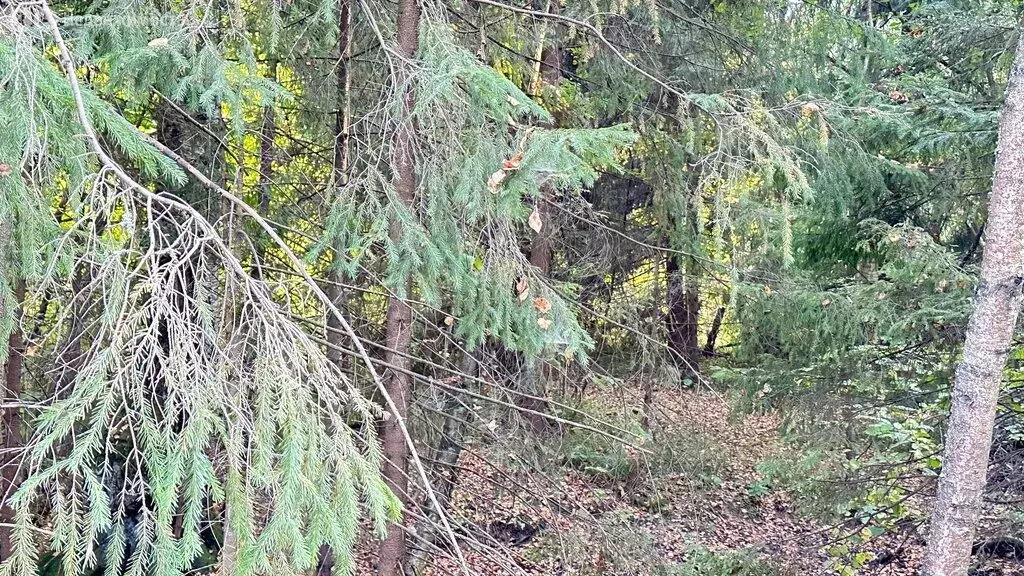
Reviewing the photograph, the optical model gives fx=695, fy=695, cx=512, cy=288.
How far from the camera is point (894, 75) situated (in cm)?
717

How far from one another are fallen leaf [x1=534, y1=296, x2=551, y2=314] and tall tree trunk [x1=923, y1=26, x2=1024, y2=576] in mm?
2517

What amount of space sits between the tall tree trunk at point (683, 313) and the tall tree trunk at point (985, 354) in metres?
2.54

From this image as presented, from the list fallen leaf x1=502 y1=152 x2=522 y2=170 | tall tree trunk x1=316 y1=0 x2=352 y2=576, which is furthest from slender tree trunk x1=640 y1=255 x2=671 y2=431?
fallen leaf x1=502 y1=152 x2=522 y2=170

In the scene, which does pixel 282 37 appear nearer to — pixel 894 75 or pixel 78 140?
pixel 78 140

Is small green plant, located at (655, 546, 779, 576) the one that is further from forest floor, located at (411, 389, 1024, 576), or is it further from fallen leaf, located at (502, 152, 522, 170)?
fallen leaf, located at (502, 152, 522, 170)

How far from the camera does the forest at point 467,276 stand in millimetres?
1769

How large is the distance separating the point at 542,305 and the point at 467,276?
0.44 metres

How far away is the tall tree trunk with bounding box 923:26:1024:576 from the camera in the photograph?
3.91 m

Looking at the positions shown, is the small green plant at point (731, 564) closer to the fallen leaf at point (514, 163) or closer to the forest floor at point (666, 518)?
the forest floor at point (666, 518)

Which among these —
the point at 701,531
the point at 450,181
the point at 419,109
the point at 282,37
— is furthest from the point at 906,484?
the point at 282,37

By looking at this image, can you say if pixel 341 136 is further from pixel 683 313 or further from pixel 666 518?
pixel 683 313

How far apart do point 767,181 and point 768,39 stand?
135 inches

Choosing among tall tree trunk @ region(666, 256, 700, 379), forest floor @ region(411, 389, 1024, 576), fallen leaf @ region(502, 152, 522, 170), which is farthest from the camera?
tall tree trunk @ region(666, 256, 700, 379)

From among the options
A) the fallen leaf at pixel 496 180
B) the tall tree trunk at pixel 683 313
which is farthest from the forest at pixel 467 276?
the tall tree trunk at pixel 683 313
